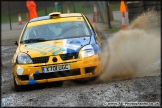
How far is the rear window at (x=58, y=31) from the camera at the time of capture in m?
9.03

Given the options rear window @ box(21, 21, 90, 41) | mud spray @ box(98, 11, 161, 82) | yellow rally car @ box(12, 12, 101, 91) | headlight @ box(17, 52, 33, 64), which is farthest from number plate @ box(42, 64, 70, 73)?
rear window @ box(21, 21, 90, 41)

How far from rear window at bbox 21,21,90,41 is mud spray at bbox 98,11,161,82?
785 millimetres

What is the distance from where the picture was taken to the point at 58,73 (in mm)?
7824

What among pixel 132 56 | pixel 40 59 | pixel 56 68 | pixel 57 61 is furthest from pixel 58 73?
pixel 132 56

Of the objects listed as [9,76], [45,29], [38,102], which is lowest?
[9,76]

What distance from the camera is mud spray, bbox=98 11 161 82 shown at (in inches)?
353

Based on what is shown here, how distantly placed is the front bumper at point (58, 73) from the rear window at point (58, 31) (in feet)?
3.98

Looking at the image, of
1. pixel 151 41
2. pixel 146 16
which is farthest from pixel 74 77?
pixel 146 16

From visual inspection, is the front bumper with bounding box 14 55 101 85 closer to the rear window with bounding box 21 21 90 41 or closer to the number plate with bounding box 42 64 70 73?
the number plate with bounding box 42 64 70 73

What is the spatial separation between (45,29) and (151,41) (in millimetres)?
3205

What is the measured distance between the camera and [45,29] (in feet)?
30.6

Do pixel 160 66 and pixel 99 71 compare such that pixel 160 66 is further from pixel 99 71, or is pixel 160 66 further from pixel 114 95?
pixel 114 95

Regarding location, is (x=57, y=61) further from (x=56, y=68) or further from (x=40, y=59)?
(x=40, y=59)

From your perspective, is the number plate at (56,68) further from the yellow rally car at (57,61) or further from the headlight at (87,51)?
the headlight at (87,51)
